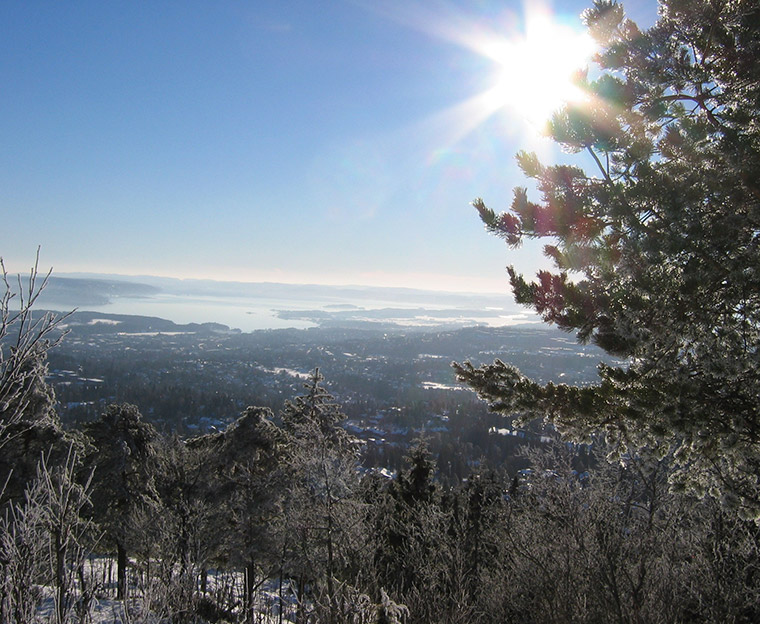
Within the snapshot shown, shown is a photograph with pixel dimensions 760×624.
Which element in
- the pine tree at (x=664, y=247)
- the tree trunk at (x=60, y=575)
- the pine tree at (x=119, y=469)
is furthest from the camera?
the pine tree at (x=119, y=469)

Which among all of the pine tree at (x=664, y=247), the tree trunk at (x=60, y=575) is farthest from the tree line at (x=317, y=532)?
the pine tree at (x=664, y=247)

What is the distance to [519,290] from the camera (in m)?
4.81

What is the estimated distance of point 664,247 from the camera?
3.86m

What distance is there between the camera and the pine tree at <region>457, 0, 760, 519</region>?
3852 millimetres

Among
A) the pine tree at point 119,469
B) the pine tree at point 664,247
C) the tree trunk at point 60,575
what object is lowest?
the pine tree at point 119,469

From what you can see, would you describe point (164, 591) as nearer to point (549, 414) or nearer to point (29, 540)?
point (29, 540)

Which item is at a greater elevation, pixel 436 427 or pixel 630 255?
pixel 630 255

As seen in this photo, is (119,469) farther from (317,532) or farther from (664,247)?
(664,247)

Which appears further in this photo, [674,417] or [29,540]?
[674,417]

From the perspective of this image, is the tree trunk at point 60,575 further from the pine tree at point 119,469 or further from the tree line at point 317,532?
the pine tree at point 119,469

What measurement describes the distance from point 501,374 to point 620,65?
3856 millimetres

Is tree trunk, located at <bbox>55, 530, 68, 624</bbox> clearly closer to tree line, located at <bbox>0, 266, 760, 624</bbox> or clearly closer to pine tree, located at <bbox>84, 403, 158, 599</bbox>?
tree line, located at <bbox>0, 266, 760, 624</bbox>

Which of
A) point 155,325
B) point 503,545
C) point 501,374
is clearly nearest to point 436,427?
point 503,545

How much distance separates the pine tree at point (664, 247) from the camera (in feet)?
12.6
